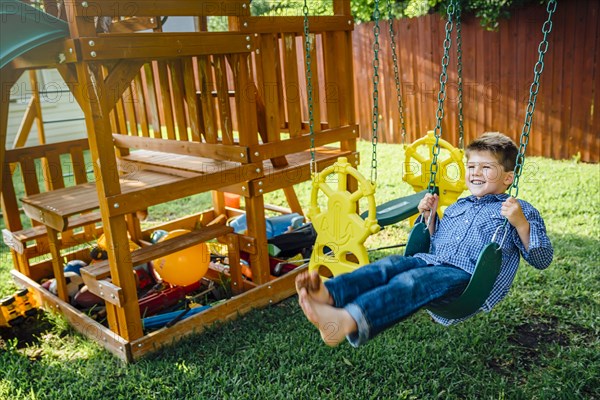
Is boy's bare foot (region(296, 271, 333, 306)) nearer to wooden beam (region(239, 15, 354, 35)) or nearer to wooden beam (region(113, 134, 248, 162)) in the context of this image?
wooden beam (region(113, 134, 248, 162))

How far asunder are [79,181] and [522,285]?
4.03 meters

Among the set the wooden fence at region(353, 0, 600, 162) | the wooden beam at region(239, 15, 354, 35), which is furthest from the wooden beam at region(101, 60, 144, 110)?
the wooden fence at region(353, 0, 600, 162)

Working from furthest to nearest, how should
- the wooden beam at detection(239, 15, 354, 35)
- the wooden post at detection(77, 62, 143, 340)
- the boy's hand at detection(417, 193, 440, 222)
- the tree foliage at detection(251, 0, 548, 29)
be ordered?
the tree foliage at detection(251, 0, 548, 29), the wooden beam at detection(239, 15, 354, 35), the wooden post at detection(77, 62, 143, 340), the boy's hand at detection(417, 193, 440, 222)

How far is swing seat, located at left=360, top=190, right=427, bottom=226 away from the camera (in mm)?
3500

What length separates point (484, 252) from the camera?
2412 millimetres

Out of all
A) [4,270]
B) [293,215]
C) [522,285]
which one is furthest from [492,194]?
[4,270]

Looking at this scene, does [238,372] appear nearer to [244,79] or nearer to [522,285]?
[244,79]

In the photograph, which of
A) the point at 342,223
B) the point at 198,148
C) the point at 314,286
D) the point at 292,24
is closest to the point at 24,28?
the point at 198,148

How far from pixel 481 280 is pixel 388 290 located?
43 centimetres

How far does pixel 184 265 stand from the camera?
430 centimetres

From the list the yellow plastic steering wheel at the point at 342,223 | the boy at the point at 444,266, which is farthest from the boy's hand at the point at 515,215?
the yellow plastic steering wheel at the point at 342,223

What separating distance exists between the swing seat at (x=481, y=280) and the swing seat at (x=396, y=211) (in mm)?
1018

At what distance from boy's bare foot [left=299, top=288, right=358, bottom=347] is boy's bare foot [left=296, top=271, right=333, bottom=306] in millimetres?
19

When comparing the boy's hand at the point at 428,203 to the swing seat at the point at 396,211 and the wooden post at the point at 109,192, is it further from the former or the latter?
the wooden post at the point at 109,192
